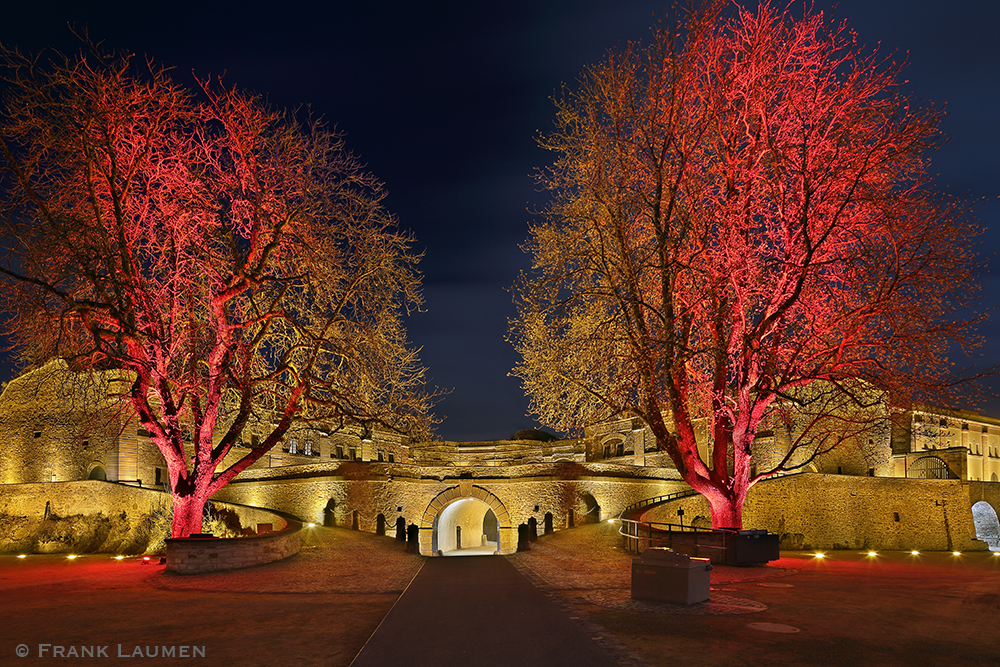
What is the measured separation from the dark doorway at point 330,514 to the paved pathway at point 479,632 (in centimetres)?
1813

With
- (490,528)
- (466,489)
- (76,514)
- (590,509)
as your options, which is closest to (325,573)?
(466,489)

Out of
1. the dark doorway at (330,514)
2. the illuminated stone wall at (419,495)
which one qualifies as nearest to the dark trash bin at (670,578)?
the illuminated stone wall at (419,495)

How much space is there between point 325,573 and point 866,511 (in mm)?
29638

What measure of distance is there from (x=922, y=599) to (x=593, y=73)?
13.1m

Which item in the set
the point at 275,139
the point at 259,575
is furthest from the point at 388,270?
the point at 259,575

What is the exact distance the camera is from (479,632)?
7738 mm

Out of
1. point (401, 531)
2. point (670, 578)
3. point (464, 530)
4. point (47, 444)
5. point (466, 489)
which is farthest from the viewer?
point (464, 530)

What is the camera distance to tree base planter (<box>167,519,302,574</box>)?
48.2 ft

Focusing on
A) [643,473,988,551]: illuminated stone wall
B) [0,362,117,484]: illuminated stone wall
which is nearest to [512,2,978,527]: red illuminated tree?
[643,473,988,551]: illuminated stone wall

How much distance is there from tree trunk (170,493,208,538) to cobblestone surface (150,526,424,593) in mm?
1964

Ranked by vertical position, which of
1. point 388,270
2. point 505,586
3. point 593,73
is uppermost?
point 593,73

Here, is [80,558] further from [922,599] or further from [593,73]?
[922,599]

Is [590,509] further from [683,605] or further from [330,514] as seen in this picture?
[683,605]

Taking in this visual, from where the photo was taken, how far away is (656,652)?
22.1 ft
